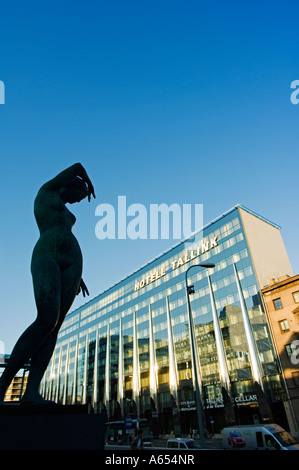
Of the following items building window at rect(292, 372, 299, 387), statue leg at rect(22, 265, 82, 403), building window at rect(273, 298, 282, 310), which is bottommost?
statue leg at rect(22, 265, 82, 403)

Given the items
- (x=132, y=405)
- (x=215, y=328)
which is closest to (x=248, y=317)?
(x=215, y=328)

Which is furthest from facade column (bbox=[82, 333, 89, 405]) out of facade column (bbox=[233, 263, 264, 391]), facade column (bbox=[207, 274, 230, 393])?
facade column (bbox=[233, 263, 264, 391])

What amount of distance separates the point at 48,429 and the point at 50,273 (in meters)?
2.40

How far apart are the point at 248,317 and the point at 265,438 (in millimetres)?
27180

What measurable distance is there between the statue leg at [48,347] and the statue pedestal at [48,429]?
447 mm

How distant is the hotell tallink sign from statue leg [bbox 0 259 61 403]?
167ft

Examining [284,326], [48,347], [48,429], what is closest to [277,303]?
[284,326]

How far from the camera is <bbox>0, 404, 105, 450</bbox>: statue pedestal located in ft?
13.0

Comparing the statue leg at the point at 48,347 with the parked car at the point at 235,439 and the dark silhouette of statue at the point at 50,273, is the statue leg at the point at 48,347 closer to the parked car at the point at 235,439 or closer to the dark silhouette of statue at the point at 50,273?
the dark silhouette of statue at the point at 50,273

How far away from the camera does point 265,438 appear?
1838 cm

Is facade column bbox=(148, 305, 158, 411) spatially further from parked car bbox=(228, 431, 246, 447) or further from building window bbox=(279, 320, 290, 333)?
parked car bbox=(228, 431, 246, 447)

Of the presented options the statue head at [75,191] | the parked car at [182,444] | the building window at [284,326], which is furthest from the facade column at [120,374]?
the statue head at [75,191]

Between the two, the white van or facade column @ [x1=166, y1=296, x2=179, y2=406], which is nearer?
the white van

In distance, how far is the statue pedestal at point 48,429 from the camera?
155 inches
